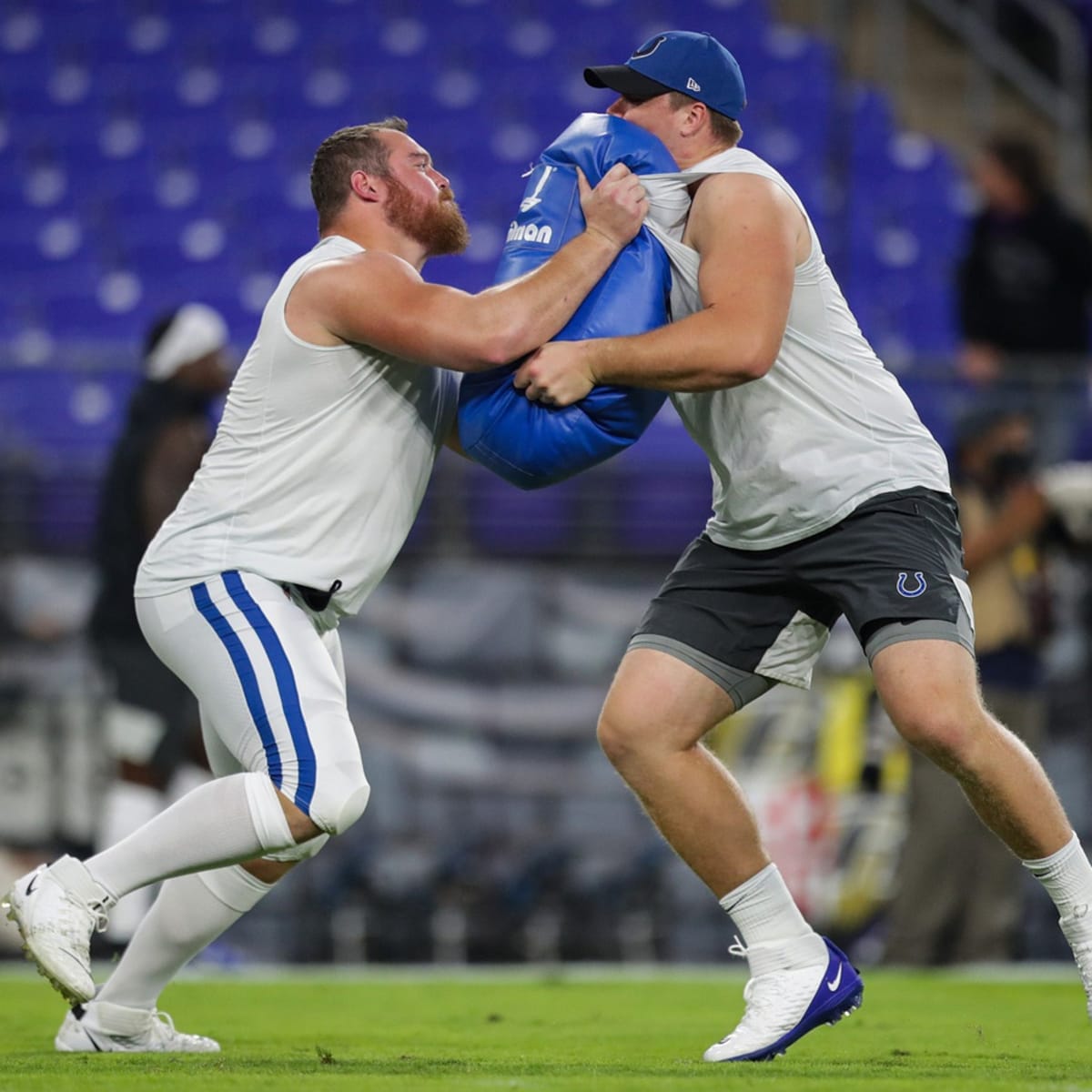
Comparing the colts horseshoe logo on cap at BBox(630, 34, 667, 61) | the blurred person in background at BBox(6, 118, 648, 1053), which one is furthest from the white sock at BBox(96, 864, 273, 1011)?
the colts horseshoe logo on cap at BBox(630, 34, 667, 61)

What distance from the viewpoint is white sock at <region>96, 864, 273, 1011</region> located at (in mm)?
4203

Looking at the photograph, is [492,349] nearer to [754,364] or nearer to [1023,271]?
[754,364]

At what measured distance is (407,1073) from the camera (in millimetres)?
3779

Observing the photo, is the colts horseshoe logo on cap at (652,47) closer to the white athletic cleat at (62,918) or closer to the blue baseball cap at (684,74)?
the blue baseball cap at (684,74)

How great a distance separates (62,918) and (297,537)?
897 mm

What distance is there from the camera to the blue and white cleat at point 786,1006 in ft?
13.4

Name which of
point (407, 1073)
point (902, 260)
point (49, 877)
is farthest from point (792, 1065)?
Result: point (902, 260)

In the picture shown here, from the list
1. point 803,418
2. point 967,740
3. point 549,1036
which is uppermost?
point 803,418

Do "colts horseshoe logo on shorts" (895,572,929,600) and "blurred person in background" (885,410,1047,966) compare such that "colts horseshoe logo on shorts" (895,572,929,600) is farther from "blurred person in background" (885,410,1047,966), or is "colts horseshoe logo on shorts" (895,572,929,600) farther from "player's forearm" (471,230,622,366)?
"blurred person in background" (885,410,1047,966)

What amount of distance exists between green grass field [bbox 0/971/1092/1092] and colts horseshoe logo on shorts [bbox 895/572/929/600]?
37.6 inches

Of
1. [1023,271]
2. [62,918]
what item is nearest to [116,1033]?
[62,918]

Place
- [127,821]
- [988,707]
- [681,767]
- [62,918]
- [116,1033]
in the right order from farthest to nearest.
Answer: [127,821]
[988,707]
[116,1033]
[681,767]
[62,918]

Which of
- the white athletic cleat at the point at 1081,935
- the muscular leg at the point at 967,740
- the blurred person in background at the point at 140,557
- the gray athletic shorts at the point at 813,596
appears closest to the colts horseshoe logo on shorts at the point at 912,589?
the gray athletic shorts at the point at 813,596

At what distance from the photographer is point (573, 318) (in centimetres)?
400
